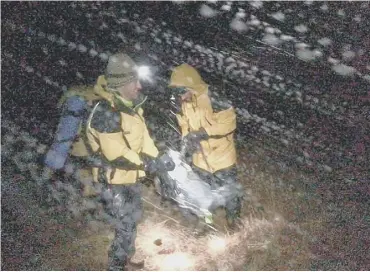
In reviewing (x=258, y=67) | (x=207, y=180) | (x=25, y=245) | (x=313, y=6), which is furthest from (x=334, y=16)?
(x=25, y=245)

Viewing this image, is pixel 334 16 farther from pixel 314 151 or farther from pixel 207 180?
pixel 207 180

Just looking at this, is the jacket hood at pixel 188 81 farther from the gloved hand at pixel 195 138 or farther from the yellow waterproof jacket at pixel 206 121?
the gloved hand at pixel 195 138

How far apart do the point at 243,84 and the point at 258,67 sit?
0.45 metres

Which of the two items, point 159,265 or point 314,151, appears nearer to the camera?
point 159,265

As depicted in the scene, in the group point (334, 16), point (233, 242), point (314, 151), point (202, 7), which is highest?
point (334, 16)

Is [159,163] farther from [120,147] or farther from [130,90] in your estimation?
[130,90]

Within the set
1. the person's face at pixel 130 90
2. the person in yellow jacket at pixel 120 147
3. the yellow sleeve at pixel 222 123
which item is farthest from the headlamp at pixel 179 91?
the person's face at pixel 130 90

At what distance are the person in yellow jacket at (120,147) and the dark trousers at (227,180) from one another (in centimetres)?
66

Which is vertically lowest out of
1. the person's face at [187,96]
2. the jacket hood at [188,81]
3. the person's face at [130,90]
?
the person's face at [187,96]

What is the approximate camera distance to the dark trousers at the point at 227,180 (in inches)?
136

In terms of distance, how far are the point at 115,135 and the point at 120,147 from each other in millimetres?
85

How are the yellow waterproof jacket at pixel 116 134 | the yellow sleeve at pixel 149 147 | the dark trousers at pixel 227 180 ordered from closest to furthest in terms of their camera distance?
1. the yellow waterproof jacket at pixel 116 134
2. the yellow sleeve at pixel 149 147
3. the dark trousers at pixel 227 180

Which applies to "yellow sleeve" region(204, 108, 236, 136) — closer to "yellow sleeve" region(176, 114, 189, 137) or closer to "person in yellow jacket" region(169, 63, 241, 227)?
"person in yellow jacket" region(169, 63, 241, 227)

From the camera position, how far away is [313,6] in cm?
558
